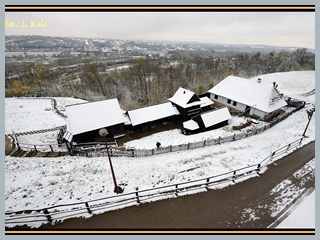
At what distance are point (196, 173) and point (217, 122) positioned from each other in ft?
46.1

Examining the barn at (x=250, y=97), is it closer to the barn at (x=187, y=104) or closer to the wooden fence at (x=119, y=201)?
the barn at (x=187, y=104)

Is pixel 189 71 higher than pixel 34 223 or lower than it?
higher

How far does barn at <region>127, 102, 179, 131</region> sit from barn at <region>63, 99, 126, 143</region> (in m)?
2.58

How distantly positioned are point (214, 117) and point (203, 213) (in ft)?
55.6

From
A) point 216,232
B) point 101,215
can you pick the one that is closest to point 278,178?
point 216,232

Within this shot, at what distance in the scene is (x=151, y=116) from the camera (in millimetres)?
23219

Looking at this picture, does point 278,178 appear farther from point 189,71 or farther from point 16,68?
point 16,68

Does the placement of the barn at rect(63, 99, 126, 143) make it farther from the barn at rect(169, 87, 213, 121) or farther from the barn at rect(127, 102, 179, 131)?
the barn at rect(169, 87, 213, 121)

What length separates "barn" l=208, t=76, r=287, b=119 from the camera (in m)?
24.3

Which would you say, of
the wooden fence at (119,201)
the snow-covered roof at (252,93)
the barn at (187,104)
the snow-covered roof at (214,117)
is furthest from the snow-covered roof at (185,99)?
the wooden fence at (119,201)

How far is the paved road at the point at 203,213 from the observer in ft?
24.4

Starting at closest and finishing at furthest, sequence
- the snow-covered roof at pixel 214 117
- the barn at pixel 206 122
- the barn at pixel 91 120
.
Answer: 1. the barn at pixel 91 120
2. the barn at pixel 206 122
3. the snow-covered roof at pixel 214 117

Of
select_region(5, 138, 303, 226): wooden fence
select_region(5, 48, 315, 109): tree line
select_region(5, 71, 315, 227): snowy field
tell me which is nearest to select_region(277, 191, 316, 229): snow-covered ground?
select_region(5, 138, 303, 226): wooden fence

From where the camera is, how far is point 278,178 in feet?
32.9
